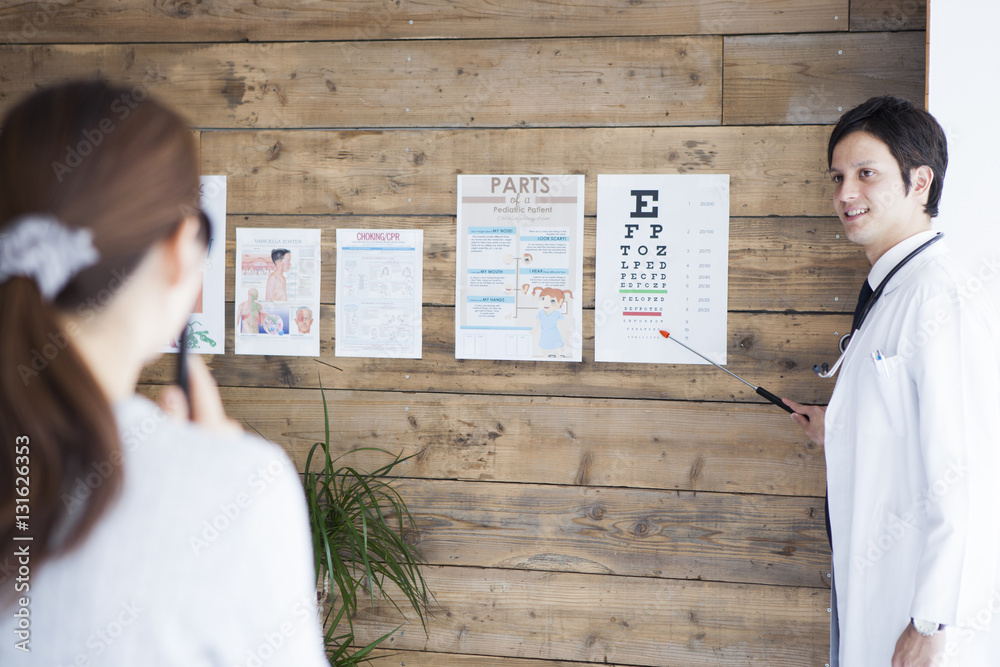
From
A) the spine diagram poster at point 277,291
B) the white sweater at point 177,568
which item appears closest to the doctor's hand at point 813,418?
the spine diagram poster at point 277,291

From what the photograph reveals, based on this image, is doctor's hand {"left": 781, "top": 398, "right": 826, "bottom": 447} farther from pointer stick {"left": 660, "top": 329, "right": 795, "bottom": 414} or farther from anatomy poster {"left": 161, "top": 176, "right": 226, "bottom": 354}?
anatomy poster {"left": 161, "top": 176, "right": 226, "bottom": 354}

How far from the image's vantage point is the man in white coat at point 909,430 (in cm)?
114

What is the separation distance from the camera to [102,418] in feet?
1.65

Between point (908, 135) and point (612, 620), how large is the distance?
4.42ft

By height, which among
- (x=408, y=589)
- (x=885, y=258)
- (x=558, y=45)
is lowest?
(x=408, y=589)

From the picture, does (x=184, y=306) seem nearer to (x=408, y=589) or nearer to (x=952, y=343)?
(x=952, y=343)

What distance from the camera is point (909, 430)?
1242 mm

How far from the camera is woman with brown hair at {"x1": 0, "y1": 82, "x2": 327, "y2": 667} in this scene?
0.49 meters

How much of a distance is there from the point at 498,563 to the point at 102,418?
152cm

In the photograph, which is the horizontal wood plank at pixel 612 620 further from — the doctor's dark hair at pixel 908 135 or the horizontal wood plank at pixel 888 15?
the horizontal wood plank at pixel 888 15

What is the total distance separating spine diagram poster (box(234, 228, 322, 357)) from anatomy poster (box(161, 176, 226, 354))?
0.05 metres

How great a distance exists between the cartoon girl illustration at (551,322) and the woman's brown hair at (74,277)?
4.58 ft

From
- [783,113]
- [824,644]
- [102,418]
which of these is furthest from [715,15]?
[102,418]

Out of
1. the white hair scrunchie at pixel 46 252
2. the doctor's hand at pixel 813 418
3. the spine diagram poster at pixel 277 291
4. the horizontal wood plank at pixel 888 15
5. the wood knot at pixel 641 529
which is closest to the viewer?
the white hair scrunchie at pixel 46 252
